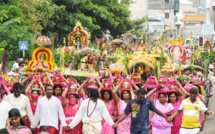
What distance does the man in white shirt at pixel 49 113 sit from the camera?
9570mm

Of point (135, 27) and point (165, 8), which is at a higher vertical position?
point (165, 8)

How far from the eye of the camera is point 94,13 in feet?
129

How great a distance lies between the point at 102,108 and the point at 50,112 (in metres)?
1.00

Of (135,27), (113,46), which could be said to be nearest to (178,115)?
(113,46)

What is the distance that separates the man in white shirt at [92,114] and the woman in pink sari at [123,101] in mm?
965

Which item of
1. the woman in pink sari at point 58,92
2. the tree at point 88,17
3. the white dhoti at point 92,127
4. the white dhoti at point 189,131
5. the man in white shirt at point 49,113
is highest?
the tree at point 88,17

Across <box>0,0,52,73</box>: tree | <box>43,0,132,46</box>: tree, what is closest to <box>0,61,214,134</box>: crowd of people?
<box>0,0,52,73</box>: tree

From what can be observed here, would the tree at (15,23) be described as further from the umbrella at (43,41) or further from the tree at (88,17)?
the umbrella at (43,41)

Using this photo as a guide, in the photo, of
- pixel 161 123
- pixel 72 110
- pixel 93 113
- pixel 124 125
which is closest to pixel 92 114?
pixel 93 113

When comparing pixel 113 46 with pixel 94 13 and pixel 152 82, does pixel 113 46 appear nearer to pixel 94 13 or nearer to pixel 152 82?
pixel 94 13

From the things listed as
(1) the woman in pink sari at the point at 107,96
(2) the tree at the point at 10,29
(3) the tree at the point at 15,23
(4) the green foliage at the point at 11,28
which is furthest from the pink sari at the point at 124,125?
(4) the green foliage at the point at 11,28

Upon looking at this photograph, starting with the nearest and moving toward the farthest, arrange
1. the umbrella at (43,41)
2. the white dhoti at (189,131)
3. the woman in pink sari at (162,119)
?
the white dhoti at (189,131) < the woman in pink sari at (162,119) < the umbrella at (43,41)

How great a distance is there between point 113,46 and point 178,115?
60.2 feet

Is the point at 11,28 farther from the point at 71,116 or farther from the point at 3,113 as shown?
the point at 3,113
